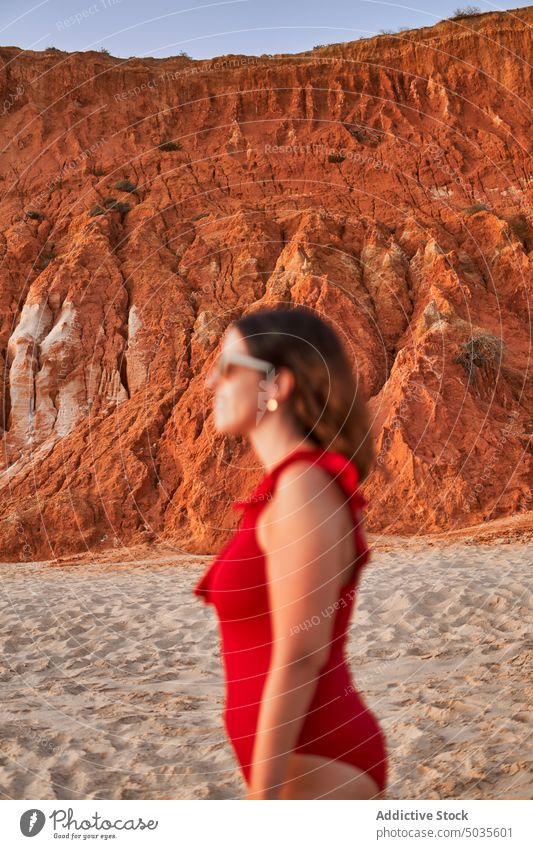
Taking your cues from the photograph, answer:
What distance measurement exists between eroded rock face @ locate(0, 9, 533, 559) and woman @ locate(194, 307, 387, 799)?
1317 cm

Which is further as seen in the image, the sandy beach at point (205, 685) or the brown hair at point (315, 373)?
the sandy beach at point (205, 685)

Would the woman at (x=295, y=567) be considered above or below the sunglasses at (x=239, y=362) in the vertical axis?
below

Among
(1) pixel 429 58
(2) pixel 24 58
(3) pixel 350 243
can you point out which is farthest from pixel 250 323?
(2) pixel 24 58

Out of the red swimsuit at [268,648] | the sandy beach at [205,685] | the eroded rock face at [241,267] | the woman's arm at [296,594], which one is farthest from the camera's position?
the eroded rock face at [241,267]

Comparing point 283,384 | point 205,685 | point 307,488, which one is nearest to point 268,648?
point 307,488

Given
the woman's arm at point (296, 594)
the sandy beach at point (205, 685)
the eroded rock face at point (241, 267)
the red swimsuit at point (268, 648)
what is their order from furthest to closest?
the eroded rock face at point (241, 267) < the sandy beach at point (205, 685) < the red swimsuit at point (268, 648) < the woman's arm at point (296, 594)

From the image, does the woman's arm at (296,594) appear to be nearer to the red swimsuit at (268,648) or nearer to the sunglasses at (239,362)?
the red swimsuit at (268,648)

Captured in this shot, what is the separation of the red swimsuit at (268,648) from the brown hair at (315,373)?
2.4 inches

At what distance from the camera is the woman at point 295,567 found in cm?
146

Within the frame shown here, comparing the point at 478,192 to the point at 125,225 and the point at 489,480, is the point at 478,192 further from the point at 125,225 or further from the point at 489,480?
the point at 489,480

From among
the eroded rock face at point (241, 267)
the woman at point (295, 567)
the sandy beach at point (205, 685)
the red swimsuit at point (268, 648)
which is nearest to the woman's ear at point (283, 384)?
the woman at point (295, 567)

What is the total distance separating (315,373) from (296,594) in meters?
0.49

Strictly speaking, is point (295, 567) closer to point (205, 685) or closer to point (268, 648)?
point (268, 648)

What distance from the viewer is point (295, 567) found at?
1.44m
